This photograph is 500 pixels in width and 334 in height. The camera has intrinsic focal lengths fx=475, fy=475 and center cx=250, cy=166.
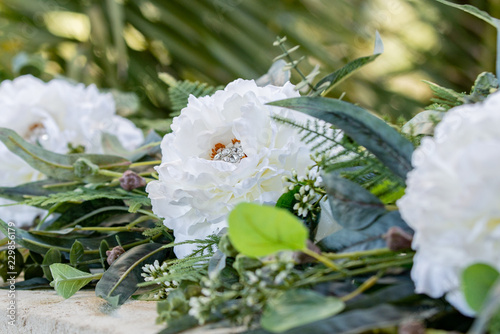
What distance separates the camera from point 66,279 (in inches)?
11.9

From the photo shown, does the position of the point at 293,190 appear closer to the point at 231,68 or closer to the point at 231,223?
the point at 231,223

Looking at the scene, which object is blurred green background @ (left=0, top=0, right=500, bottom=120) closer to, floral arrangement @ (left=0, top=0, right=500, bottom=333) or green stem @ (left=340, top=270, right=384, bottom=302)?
floral arrangement @ (left=0, top=0, right=500, bottom=333)

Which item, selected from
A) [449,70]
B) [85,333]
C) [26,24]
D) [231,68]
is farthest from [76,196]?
[449,70]

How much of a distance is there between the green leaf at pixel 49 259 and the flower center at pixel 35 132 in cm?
20

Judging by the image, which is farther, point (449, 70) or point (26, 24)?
point (449, 70)

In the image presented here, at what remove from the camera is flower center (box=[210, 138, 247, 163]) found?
31 cm

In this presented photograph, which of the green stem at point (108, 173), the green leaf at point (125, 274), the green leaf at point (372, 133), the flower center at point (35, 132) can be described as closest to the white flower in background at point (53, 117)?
the flower center at point (35, 132)

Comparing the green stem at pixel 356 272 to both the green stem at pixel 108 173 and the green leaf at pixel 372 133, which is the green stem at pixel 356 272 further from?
the green stem at pixel 108 173

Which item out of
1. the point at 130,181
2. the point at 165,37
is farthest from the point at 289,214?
the point at 165,37

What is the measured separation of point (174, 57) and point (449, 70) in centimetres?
75

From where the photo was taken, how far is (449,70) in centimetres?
127

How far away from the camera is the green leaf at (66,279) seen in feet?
0.99

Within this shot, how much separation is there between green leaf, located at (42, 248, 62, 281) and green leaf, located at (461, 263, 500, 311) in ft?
1.03

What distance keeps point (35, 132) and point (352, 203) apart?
1.45ft
